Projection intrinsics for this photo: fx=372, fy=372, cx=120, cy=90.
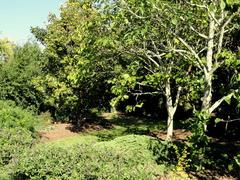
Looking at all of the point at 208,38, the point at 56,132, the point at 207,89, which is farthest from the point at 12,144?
the point at 208,38

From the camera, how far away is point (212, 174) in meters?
12.6

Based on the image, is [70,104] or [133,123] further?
[133,123]

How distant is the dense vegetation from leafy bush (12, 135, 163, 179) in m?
0.03

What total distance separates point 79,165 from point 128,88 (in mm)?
10715

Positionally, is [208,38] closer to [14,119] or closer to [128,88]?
[128,88]

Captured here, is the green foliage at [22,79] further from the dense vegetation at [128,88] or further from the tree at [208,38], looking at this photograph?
the tree at [208,38]

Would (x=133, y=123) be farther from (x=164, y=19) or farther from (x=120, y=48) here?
(x=164, y=19)

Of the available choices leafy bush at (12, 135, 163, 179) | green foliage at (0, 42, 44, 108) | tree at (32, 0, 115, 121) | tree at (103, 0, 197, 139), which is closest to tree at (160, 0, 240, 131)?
tree at (103, 0, 197, 139)

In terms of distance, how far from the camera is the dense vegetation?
10867 millimetres

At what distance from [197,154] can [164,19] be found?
15.6ft

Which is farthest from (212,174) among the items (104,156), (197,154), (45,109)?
(45,109)

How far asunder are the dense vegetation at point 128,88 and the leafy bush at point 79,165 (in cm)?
3

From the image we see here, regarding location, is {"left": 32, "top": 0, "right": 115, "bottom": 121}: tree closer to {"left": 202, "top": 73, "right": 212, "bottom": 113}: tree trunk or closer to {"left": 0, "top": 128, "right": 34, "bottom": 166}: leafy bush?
{"left": 0, "top": 128, "right": 34, "bottom": 166}: leafy bush

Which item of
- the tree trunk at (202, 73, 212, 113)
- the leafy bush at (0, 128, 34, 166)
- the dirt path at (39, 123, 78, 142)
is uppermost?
the tree trunk at (202, 73, 212, 113)
